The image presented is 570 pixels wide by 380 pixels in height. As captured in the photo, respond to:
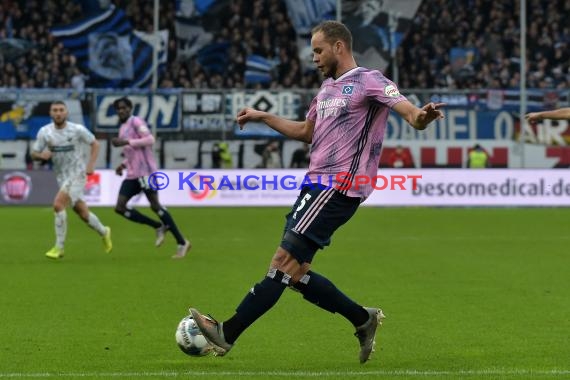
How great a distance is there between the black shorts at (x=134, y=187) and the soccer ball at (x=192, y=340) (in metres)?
10.0

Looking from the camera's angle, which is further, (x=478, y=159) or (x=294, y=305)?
(x=478, y=159)

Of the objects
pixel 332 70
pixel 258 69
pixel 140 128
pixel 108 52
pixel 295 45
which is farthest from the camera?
pixel 295 45

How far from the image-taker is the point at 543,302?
11.4 m

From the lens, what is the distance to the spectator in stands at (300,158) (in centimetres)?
3281

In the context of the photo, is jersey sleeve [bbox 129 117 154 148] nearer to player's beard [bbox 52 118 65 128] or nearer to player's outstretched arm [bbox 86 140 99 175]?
player's outstretched arm [bbox 86 140 99 175]

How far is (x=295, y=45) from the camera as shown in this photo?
3819cm

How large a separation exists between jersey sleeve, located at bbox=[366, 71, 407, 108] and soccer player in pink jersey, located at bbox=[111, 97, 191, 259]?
9748mm

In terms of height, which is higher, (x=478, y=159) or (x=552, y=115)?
(x=478, y=159)

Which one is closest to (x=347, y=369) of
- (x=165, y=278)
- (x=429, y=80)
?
(x=165, y=278)

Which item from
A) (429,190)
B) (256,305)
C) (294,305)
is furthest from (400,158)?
(256,305)

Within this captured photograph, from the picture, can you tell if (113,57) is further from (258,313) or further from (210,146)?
(258,313)

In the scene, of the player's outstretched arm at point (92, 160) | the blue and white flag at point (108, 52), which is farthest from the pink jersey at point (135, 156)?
the blue and white flag at point (108, 52)

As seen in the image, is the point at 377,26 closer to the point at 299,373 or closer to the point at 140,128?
the point at 140,128

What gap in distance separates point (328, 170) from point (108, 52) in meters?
30.8
